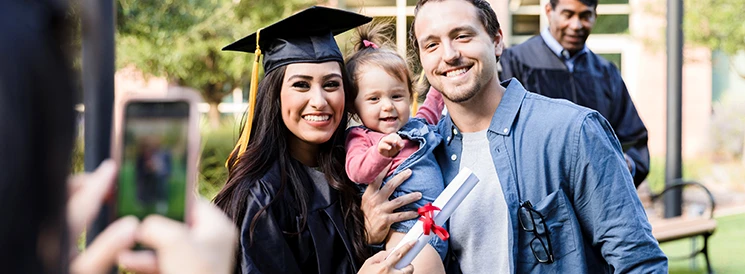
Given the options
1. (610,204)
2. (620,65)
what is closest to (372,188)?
(610,204)

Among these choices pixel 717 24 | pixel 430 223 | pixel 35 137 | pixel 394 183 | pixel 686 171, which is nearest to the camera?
pixel 35 137

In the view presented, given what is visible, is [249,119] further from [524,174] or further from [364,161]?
[524,174]

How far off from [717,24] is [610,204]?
11.4 metres

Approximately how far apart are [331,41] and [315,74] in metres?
0.19

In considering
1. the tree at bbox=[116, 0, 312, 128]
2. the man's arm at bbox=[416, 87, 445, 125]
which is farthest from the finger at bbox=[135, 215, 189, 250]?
the tree at bbox=[116, 0, 312, 128]

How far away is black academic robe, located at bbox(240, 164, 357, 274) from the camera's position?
2475mm

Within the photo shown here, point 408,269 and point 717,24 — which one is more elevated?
point 717,24

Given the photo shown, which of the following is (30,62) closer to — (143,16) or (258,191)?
(258,191)

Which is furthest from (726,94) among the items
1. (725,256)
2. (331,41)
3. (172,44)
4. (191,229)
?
(191,229)

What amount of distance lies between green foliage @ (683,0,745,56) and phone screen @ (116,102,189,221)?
12.8 metres

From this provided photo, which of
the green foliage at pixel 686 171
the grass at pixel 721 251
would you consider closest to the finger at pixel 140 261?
the grass at pixel 721 251

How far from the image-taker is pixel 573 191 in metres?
2.40

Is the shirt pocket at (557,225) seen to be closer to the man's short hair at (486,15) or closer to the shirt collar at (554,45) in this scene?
the man's short hair at (486,15)

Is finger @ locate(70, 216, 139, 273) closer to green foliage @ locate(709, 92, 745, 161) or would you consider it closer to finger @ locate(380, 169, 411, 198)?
finger @ locate(380, 169, 411, 198)
